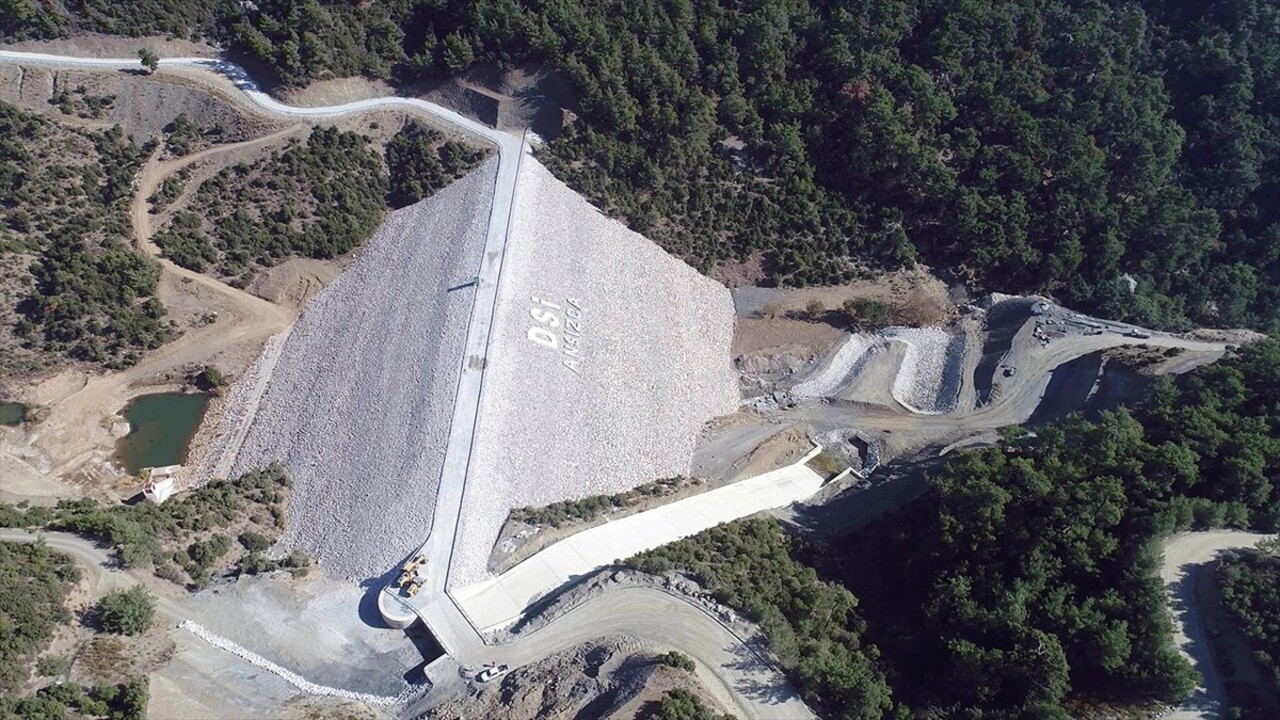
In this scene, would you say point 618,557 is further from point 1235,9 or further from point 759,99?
point 1235,9

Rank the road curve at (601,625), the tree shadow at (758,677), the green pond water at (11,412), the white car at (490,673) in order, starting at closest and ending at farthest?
the tree shadow at (758,677) → the road curve at (601,625) → the white car at (490,673) → the green pond water at (11,412)

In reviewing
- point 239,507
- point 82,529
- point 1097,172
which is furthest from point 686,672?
point 1097,172

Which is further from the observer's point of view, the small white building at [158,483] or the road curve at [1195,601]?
the small white building at [158,483]

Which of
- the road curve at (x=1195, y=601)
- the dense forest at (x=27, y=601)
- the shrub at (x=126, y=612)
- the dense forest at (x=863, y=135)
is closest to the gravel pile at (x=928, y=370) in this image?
the dense forest at (x=863, y=135)

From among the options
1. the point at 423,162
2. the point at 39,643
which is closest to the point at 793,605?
the point at 39,643

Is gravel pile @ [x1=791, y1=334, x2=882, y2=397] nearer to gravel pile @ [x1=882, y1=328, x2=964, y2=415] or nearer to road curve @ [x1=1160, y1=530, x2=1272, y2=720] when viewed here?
gravel pile @ [x1=882, y1=328, x2=964, y2=415]

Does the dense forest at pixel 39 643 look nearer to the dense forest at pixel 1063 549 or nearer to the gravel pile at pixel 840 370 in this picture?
the dense forest at pixel 1063 549

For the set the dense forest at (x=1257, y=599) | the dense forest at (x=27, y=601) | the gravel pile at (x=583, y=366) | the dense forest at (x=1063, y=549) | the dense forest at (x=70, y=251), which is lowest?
the dense forest at (x=1257, y=599)
